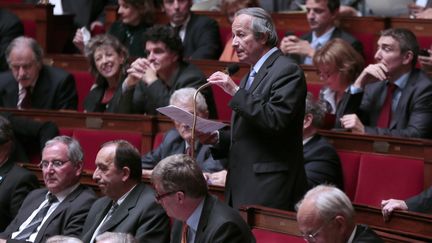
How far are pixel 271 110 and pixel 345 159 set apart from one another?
0.71 meters

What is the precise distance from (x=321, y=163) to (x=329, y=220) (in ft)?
2.86

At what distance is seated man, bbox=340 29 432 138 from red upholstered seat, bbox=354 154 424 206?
0.44 feet

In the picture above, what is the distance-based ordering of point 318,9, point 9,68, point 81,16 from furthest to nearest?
point 81,16
point 9,68
point 318,9

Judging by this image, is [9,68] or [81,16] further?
[81,16]

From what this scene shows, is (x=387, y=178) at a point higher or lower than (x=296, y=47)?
lower

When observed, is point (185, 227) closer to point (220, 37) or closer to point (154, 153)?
point (154, 153)

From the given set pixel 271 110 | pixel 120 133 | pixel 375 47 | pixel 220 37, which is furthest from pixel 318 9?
pixel 271 110

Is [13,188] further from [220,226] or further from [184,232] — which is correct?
[220,226]

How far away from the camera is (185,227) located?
2320 millimetres

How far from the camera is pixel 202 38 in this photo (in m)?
4.07

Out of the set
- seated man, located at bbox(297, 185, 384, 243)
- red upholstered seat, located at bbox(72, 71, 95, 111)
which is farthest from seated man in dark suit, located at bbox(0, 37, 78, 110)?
seated man, located at bbox(297, 185, 384, 243)

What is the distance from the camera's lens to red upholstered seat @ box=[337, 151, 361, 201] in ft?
9.84

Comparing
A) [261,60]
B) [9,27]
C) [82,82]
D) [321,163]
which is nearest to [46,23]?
[9,27]

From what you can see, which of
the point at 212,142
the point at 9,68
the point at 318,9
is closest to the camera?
the point at 212,142
